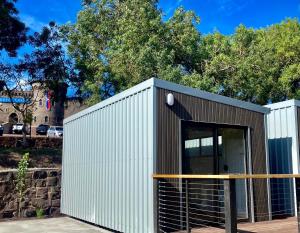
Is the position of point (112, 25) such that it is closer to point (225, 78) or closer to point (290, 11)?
point (225, 78)

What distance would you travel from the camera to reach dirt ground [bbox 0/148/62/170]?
1399 cm

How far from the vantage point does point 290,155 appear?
28.6ft

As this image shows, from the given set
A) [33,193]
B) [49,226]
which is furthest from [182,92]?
[33,193]

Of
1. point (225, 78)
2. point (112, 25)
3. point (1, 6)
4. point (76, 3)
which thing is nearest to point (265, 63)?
point (225, 78)

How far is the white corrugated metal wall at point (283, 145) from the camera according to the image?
8625 mm

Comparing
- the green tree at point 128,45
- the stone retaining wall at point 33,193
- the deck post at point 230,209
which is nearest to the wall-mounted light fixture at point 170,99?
the deck post at point 230,209

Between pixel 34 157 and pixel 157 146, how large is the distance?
9.35 metres

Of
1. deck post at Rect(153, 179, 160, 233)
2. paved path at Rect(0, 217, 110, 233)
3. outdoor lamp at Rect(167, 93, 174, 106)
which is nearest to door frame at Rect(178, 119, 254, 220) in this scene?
outdoor lamp at Rect(167, 93, 174, 106)

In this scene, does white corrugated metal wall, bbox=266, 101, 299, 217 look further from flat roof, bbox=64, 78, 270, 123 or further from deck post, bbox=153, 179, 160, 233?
deck post, bbox=153, 179, 160, 233

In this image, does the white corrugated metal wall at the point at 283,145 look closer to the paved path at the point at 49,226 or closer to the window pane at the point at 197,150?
the window pane at the point at 197,150

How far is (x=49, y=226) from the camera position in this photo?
29.9 feet

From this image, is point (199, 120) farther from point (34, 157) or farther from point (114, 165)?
point (34, 157)

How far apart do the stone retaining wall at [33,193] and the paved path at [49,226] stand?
866 mm

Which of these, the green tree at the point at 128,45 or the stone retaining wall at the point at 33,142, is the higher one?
the green tree at the point at 128,45
